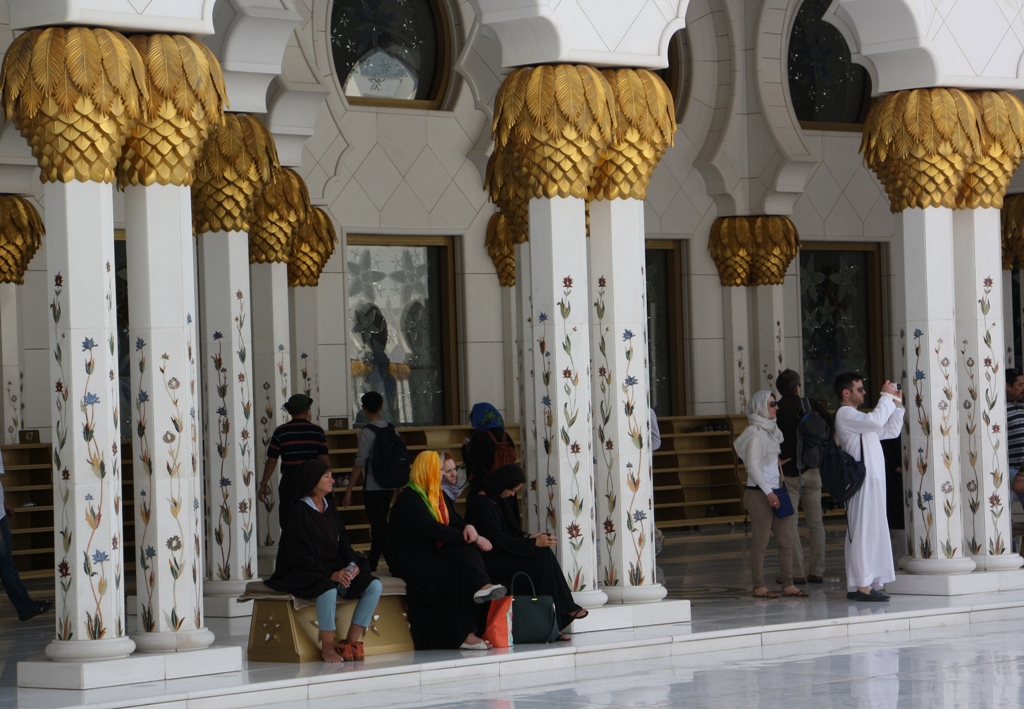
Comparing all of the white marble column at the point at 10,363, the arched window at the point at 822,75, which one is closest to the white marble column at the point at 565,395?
the white marble column at the point at 10,363

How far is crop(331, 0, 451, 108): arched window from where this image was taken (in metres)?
14.6

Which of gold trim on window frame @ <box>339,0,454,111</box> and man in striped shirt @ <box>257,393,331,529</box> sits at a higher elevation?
gold trim on window frame @ <box>339,0,454,111</box>

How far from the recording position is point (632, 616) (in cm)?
880

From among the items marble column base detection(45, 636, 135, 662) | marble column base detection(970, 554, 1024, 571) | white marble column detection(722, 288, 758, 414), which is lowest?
marble column base detection(970, 554, 1024, 571)

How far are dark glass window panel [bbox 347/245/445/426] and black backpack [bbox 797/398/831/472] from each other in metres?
5.19

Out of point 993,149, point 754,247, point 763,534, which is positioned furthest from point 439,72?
point 763,534

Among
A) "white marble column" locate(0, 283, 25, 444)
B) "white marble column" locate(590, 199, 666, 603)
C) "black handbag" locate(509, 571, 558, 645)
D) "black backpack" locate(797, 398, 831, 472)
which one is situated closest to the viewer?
"black handbag" locate(509, 571, 558, 645)

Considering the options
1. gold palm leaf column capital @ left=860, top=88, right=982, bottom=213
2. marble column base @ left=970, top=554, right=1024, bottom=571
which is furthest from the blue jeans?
marble column base @ left=970, top=554, right=1024, bottom=571

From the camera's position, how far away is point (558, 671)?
7914 millimetres

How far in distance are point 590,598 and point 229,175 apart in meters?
3.59

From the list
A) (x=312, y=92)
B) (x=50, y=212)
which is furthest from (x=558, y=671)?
(x=312, y=92)

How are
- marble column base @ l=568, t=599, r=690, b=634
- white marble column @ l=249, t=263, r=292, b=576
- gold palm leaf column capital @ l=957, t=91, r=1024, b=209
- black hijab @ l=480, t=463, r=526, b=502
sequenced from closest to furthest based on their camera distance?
black hijab @ l=480, t=463, r=526, b=502 → marble column base @ l=568, t=599, r=690, b=634 → gold palm leaf column capital @ l=957, t=91, r=1024, b=209 → white marble column @ l=249, t=263, r=292, b=576

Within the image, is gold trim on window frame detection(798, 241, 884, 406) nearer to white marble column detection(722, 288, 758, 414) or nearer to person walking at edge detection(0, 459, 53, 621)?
white marble column detection(722, 288, 758, 414)

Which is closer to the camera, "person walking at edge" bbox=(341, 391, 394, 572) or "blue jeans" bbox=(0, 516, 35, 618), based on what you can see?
"blue jeans" bbox=(0, 516, 35, 618)
